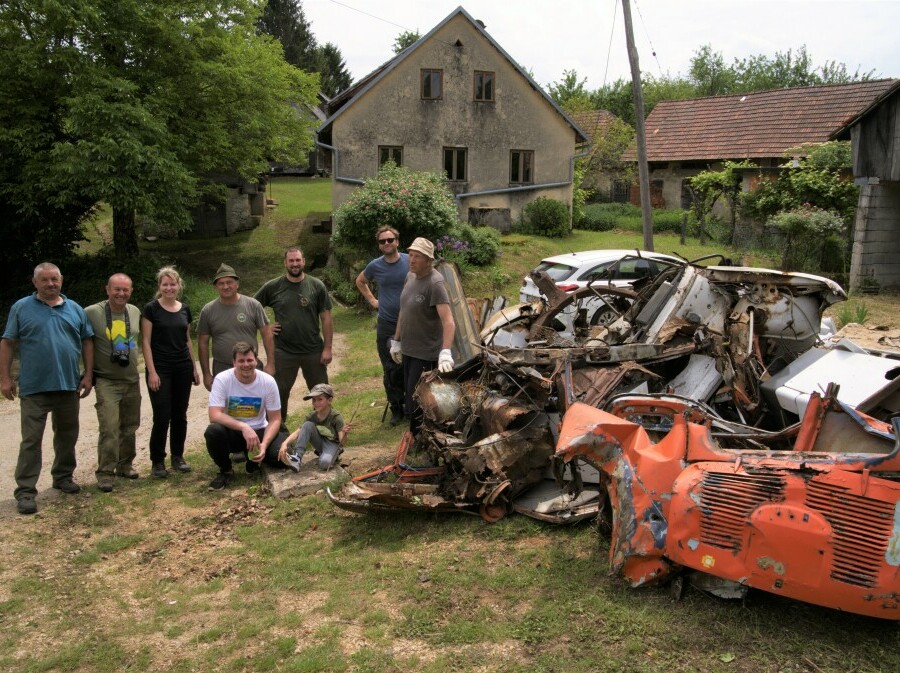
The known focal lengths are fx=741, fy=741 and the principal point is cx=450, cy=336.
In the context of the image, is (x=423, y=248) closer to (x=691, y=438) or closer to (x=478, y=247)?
(x=691, y=438)

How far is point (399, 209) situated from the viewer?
16.9 m

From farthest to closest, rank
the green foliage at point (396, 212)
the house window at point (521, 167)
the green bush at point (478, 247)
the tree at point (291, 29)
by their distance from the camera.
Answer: the tree at point (291, 29)
the house window at point (521, 167)
the green bush at point (478, 247)
the green foliage at point (396, 212)

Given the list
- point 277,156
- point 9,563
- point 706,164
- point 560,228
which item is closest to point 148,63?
point 277,156

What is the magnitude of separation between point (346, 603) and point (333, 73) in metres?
53.3

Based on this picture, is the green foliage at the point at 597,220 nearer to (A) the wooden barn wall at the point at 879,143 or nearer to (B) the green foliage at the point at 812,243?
(B) the green foliage at the point at 812,243

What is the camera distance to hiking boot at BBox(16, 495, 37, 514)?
5820mm

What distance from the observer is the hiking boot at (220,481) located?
634cm

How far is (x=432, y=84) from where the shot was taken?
2333 cm

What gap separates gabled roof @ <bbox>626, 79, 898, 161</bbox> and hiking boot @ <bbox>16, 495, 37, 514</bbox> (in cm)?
2619

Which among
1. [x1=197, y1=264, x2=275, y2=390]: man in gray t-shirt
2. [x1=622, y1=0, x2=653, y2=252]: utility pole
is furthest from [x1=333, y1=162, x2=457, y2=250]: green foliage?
[x1=197, y1=264, x2=275, y2=390]: man in gray t-shirt

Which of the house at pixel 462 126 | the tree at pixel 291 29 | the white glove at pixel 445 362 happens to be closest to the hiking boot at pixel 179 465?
the white glove at pixel 445 362

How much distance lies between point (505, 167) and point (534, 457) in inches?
794

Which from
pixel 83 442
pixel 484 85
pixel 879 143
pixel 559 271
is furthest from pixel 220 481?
pixel 484 85

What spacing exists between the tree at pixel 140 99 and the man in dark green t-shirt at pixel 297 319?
10.5m
